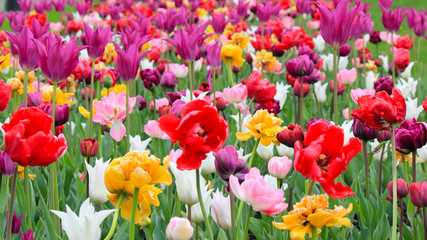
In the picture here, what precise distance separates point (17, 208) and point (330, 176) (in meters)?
1.37

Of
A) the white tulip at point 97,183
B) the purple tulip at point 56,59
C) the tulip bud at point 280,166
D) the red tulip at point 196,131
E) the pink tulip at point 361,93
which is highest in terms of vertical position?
the purple tulip at point 56,59

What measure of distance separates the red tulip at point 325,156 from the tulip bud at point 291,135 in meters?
0.35

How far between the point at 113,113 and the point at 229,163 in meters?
0.79

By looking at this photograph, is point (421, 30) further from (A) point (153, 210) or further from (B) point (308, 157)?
(B) point (308, 157)

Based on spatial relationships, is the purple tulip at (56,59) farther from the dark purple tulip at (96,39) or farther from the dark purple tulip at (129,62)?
the dark purple tulip at (96,39)

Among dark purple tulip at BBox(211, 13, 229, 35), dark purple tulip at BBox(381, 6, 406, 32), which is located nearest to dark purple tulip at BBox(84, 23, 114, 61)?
dark purple tulip at BBox(381, 6, 406, 32)

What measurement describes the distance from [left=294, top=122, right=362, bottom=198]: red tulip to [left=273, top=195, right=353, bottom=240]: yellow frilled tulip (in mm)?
34

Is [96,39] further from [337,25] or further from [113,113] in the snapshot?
[337,25]

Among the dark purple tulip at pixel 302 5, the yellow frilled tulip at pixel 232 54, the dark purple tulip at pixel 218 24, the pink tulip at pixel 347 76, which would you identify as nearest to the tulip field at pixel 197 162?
the pink tulip at pixel 347 76

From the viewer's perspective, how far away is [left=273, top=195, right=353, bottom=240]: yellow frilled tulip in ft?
3.82

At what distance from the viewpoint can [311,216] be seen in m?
1.17

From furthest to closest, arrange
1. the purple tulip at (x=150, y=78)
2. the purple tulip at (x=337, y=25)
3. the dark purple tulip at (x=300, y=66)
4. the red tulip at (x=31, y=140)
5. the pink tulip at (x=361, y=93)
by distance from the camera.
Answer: the purple tulip at (x=150, y=78)
the dark purple tulip at (x=300, y=66)
the pink tulip at (x=361, y=93)
the purple tulip at (x=337, y=25)
the red tulip at (x=31, y=140)

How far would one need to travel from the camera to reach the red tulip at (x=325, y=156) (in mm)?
1170

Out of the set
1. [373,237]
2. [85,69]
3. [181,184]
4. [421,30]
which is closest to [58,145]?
[181,184]
